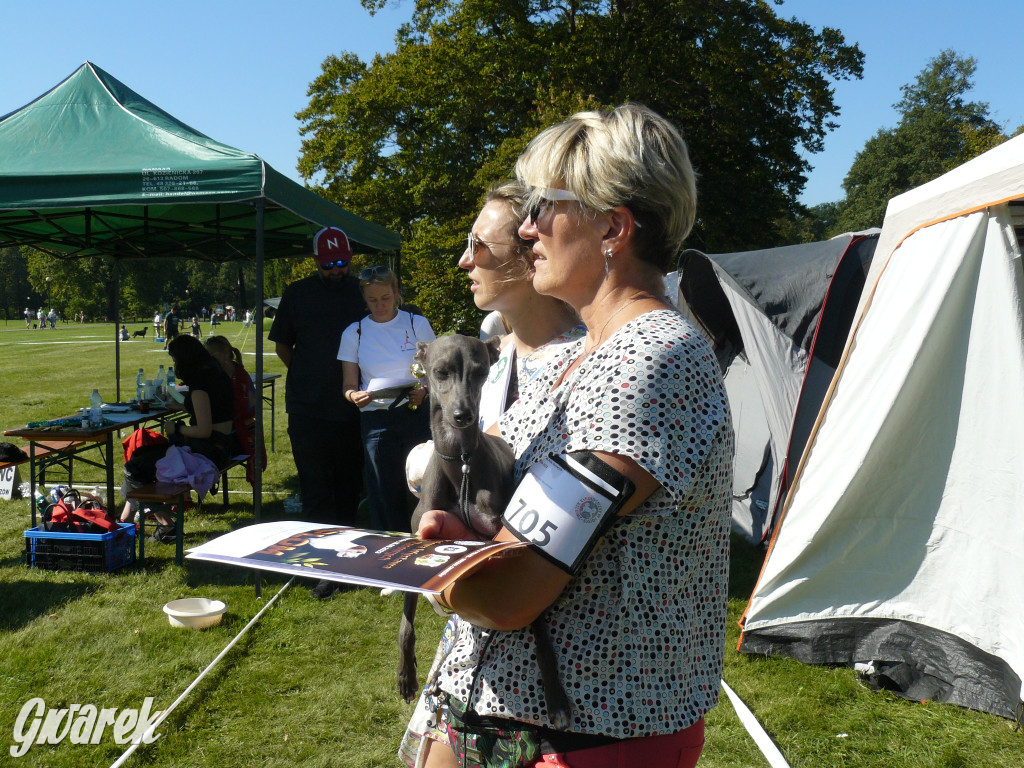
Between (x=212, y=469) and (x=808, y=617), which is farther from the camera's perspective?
(x=212, y=469)

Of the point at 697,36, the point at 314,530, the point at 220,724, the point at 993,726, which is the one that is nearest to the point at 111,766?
the point at 220,724

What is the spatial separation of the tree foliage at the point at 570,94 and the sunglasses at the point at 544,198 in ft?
51.7

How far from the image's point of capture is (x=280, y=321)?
600 centimetres

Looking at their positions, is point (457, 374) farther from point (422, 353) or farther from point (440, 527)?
point (440, 527)

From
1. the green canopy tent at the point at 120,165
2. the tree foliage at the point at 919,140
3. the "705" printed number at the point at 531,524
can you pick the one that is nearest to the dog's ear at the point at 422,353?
the "705" printed number at the point at 531,524

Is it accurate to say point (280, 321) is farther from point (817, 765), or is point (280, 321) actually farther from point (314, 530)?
point (314, 530)

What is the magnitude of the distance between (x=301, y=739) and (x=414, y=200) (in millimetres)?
17542

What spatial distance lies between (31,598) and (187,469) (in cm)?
140

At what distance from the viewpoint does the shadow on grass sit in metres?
4.88

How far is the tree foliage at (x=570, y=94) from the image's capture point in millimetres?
17906

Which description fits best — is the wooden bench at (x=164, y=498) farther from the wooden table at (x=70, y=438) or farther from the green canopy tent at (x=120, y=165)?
the green canopy tent at (x=120, y=165)

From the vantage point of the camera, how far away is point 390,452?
5492 millimetres

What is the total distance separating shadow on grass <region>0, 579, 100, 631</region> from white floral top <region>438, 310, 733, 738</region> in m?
4.81

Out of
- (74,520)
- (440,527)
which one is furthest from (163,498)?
(440,527)
